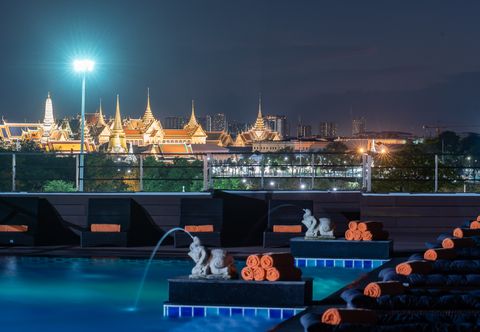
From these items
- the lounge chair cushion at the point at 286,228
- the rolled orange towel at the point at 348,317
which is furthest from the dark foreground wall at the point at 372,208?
the rolled orange towel at the point at 348,317

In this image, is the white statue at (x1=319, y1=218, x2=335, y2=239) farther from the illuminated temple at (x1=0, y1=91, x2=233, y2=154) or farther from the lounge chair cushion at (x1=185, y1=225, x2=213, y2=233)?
the illuminated temple at (x1=0, y1=91, x2=233, y2=154)

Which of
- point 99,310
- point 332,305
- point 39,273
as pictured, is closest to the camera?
point 332,305

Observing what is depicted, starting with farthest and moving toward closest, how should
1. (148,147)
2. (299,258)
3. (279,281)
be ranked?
1. (148,147)
2. (299,258)
3. (279,281)

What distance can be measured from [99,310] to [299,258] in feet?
12.4

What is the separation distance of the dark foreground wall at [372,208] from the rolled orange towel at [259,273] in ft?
19.6

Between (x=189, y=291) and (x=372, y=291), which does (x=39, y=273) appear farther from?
(x=372, y=291)

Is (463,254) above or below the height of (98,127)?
below

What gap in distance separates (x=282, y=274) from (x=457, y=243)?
245 cm

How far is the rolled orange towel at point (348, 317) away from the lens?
5.41 meters

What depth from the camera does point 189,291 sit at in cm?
762

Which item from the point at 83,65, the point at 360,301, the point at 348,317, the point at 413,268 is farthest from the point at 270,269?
the point at 83,65

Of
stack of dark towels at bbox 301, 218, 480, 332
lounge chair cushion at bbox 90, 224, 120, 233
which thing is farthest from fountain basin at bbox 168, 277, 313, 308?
lounge chair cushion at bbox 90, 224, 120, 233

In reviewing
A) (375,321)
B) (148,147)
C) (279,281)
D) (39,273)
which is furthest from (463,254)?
(148,147)

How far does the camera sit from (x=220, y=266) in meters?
7.62
